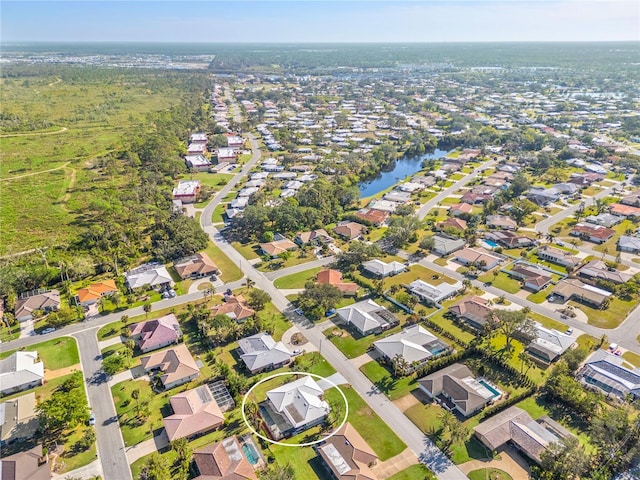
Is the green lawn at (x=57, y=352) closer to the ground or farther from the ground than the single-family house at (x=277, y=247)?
closer to the ground

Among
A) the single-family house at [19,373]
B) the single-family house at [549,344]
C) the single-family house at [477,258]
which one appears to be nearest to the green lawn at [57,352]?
the single-family house at [19,373]

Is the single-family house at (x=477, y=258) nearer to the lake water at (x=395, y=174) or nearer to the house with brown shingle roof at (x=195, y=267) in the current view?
the house with brown shingle roof at (x=195, y=267)

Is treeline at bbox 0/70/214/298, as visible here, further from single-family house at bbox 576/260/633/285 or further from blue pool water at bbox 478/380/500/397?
single-family house at bbox 576/260/633/285

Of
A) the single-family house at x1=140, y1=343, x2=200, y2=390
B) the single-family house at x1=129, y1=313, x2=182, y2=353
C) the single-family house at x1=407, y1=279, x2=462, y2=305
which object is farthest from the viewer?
the single-family house at x1=407, y1=279, x2=462, y2=305

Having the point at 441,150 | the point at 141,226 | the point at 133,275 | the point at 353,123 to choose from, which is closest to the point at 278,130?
the point at 353,123

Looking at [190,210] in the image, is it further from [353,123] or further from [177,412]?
[353,123]

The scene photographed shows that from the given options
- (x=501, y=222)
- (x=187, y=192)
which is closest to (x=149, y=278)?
(x=187, y=192)

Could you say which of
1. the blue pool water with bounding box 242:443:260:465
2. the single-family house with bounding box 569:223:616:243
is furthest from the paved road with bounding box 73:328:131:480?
the single-family house with bounding box 569:223:616:243
